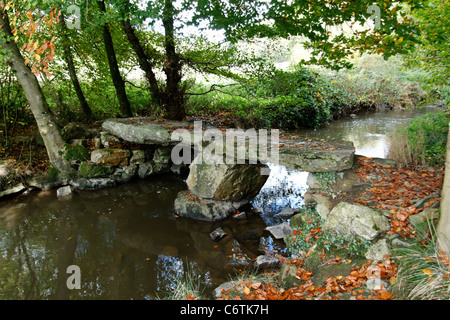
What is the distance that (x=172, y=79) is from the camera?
8508 mm

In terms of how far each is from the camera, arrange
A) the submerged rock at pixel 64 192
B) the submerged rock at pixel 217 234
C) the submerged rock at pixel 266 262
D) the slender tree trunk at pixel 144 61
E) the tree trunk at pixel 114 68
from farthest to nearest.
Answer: the tree trunk at pixel 114 68
the slender tree trunk at pixel 144 61
the submerged rock at pixel 64 192
the submerged rock at pixel 217 234
the submerged rock at pixel 266 262

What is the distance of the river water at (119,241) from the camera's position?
3.93 meters

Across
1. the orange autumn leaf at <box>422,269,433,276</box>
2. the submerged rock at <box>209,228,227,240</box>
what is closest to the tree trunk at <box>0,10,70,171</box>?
the submerged rock at <box>209,228,227,240</box>

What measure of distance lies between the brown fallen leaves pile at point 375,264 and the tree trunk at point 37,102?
6.69m

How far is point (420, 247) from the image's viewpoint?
297cm

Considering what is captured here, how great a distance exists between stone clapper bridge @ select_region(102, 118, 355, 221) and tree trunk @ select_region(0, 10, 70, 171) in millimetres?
3005

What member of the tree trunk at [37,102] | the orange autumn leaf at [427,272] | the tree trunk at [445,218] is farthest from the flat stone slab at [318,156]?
the tree trunk at [37,102]

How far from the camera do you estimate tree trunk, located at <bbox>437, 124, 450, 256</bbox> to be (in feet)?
8.32

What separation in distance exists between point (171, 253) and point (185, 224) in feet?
3.28

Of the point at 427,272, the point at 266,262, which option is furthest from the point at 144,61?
the point at 427,272

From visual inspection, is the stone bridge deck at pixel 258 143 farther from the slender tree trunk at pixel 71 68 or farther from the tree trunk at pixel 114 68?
the slender tree trunk at pixel 71 68

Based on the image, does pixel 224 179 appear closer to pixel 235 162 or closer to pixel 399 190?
pixel 235 162
